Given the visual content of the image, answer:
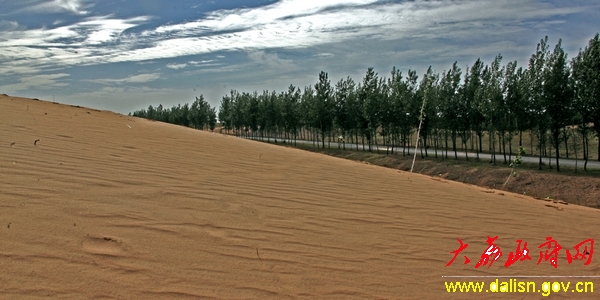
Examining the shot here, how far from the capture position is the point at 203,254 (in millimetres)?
3311

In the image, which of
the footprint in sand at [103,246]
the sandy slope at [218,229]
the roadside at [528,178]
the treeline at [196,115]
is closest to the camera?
the sandy slope at [218,229]

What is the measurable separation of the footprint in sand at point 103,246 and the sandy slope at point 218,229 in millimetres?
14

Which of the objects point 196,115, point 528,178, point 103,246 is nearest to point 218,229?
point 103,246

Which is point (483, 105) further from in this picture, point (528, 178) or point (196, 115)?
point (196, 115)

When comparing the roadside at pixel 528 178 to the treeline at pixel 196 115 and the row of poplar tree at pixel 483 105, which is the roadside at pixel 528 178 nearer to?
the row of poplar tree at pixel 483 105

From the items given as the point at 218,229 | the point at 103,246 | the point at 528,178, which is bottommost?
the point at 528,178

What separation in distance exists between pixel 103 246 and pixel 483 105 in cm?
2634

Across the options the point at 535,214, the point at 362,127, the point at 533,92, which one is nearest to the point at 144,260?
the point at 535,214

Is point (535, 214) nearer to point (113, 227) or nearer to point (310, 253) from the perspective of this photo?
point (310, 253)

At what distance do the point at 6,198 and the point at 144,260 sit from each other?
1.65 m

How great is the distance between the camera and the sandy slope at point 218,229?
2.87 metres

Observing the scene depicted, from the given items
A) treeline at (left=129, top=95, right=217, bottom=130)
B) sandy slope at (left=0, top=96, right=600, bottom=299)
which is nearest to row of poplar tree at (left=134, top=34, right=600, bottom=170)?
sandy slope at (left=0, top=96, right=600, bottom=299)

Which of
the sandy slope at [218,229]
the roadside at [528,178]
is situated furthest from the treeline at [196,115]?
the sandy slope at [218,229]

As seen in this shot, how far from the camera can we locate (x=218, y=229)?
3.88 m
